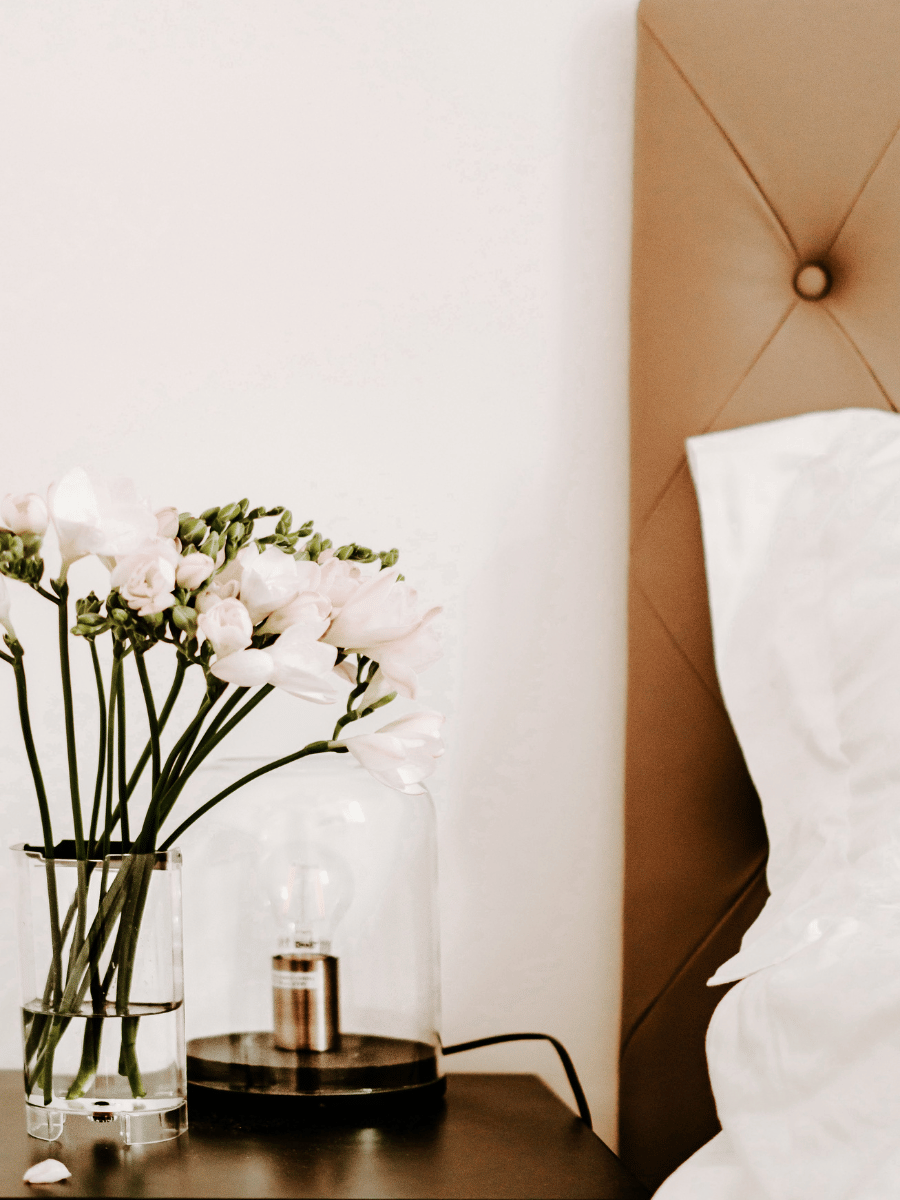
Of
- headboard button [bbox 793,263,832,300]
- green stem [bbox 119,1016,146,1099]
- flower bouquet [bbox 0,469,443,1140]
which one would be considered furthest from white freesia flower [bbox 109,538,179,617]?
headboard button [bbox 793,263,832,300]

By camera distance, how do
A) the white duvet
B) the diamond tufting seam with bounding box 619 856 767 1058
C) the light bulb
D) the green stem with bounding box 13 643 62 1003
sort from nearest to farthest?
the white duvet, the green stem with bounding box 13 643 62 1003, the light bulb, the diamond tufting seam with bounding box 619 856 767 1058

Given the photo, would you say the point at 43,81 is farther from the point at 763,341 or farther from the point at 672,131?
the point at 763,341

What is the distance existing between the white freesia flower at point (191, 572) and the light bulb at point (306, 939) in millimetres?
276

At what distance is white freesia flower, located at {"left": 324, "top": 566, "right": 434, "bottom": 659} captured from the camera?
62 centimetres

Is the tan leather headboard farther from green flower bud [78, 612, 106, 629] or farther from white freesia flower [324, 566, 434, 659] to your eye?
green flower bud [78, 612, 106, 629]

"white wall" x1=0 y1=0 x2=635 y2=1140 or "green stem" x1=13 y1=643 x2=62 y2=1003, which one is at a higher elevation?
"white wall" x1=0 y1=0 x2=635 y2=1140

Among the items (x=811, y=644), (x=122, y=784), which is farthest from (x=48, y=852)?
(x=811, y=644)

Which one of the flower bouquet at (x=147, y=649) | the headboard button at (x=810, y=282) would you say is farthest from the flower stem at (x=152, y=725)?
the headboard button at (x=810, y=282)

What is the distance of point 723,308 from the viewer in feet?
2.94

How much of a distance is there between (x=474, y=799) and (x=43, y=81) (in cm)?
76

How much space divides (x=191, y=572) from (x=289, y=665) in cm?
8

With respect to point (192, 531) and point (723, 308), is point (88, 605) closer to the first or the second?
point (192, 531)

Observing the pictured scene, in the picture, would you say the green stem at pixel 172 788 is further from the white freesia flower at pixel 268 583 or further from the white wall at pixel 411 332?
the white wall at pixel 411 332

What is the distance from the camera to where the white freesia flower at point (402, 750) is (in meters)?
0.62
